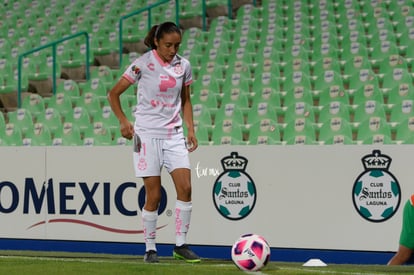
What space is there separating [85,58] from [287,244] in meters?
7.34

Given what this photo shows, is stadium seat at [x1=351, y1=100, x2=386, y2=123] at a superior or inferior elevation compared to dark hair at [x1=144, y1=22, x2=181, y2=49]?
inferior

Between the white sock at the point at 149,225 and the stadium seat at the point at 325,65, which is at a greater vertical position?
the stadium seat at the point at 325,65

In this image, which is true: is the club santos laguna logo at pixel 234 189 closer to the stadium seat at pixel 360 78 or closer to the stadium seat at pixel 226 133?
the stadium seat at pixel 226 133

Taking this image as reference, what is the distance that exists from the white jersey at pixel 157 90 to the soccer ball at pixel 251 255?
1.17 meters

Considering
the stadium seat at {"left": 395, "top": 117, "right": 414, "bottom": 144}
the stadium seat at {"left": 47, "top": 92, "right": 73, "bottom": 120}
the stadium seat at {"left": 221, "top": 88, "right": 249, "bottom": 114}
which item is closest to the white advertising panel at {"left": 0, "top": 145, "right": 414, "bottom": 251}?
the stadium seat at {"left": 395, "top": 117, "right": 414, "bottom": 144}

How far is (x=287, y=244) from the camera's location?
993cm

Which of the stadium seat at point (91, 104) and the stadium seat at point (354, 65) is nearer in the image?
the stadium seat at point (354, 65)

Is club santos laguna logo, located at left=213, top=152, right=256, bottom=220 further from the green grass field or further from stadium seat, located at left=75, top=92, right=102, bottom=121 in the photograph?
stadium seat, located at left=75, top=92, right=102, bottom=121

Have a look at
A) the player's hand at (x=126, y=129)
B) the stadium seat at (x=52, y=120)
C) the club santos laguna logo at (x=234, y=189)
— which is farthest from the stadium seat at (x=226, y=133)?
the player's hand at (x=126, y=129)

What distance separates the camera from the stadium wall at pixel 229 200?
9516 millimetres

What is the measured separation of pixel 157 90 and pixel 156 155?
18.5 inches

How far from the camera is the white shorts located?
278 inches

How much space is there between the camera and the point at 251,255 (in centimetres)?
627

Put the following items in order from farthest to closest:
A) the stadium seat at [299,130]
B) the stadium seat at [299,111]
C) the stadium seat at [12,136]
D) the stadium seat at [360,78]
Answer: the stadium seat at [12,136], the stadium seat at [360,78], the stadium seat at [299,111], the stadium seat at [299,130]
